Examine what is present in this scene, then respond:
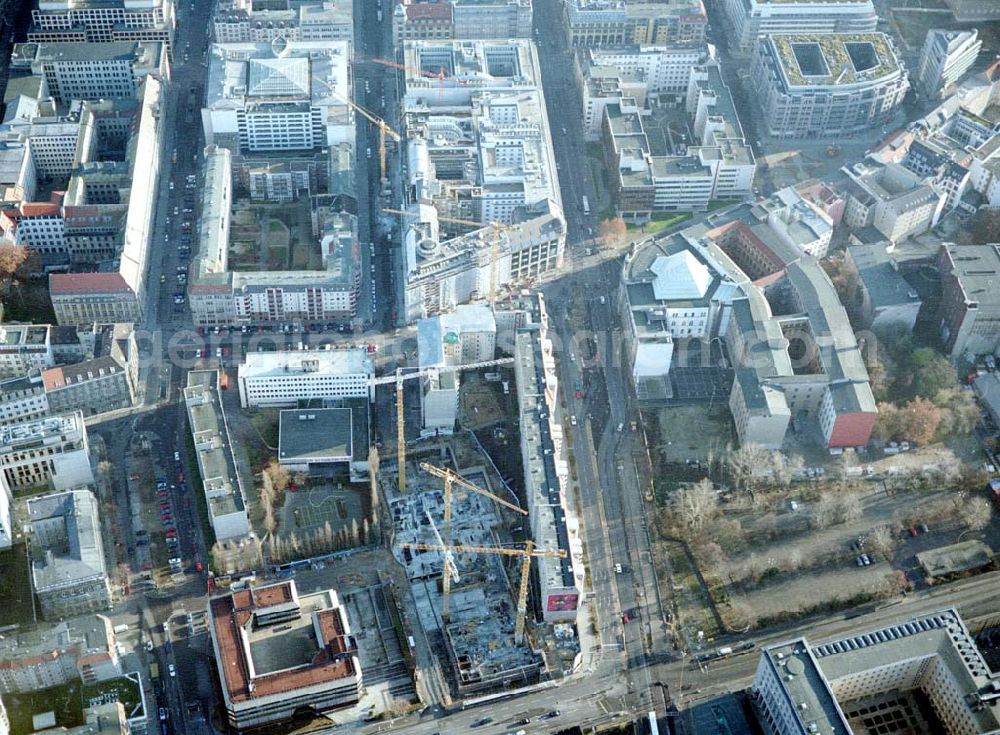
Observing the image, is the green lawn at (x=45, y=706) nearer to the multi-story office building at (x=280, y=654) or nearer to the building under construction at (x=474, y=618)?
the multi-story office building at (x=280, y=654)

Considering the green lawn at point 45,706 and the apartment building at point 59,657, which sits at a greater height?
the apartment building at point 59,657

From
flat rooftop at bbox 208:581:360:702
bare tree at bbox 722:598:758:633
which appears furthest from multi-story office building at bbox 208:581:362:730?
bare tree at bbox 722:598:758:633

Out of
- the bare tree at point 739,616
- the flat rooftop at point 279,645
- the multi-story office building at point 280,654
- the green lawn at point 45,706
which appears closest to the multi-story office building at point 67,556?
the green lawn at point 45,706

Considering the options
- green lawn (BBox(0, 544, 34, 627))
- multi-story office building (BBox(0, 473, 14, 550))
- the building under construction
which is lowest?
the building under construction

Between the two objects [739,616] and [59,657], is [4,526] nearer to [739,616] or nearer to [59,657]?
[59,657]

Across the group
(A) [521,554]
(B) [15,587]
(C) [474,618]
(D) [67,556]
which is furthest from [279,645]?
(B) [15,587]

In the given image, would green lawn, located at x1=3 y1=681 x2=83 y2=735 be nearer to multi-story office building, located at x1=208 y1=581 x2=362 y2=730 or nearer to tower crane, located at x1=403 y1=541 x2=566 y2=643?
multi-story office building, located at x1=208 y1=581 x2=362 y2=730
